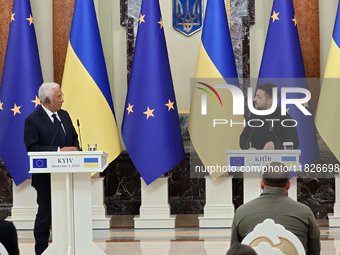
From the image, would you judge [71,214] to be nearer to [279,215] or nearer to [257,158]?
[257,158]

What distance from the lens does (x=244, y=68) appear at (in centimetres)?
577

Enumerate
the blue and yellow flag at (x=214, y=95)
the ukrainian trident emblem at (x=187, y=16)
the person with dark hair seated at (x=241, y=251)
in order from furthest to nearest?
1. the ukrainian trident emblem at (x=187, y=16)
2. the blue and yellow flag at (x=214, y=95)
3. the person with dark hair seated at (x=241, y=251)

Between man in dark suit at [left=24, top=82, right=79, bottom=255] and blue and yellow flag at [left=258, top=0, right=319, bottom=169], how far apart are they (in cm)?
236

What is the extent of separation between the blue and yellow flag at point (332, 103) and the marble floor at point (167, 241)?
38.6 inches

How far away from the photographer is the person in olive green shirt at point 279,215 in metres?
2.21

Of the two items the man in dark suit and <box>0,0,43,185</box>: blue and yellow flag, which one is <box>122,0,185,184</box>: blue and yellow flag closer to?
<box>0,0,43,185</box>: blue and yellow flag

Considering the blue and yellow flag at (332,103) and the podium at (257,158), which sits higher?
the blue and yellow flag at (332,103)

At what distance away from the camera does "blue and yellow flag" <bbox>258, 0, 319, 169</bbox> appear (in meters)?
4.93

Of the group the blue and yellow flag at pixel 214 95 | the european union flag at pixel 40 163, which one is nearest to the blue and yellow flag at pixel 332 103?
the blue and yellow flag at pixel 214 95

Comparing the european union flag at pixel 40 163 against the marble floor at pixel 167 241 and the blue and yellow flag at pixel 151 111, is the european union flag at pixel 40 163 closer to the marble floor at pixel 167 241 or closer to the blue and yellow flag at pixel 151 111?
the marble floor at pixel 167 241

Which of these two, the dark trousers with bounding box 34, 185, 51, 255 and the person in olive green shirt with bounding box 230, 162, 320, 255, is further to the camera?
the dark trousers with bounding box 34, 185, 51, 255

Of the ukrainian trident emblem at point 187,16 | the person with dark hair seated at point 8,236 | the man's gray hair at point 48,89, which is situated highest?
the ukrainian trident emblem at point 187,16

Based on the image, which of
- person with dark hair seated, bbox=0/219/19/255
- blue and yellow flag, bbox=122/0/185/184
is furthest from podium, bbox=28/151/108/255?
blue and yellow flag, bbox=122/0/185/184

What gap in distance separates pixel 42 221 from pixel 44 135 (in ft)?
2.31
